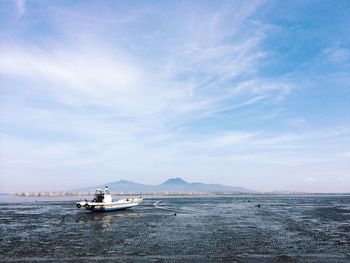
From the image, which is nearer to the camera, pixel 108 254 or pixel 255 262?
pixel 255 262

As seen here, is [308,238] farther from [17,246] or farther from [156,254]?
[17,246]

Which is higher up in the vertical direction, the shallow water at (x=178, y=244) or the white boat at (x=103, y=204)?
the white boat at (x=103, y=204)

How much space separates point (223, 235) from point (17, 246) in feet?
59.6

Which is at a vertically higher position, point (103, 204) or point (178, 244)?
point (103, 204)

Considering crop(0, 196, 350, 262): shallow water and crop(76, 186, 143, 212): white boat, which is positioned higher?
crop(76, 186, 143, 212): white boat

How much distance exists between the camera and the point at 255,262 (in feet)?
75.1

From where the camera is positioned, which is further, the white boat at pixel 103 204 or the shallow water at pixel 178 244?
the white boat at pixel 103 204

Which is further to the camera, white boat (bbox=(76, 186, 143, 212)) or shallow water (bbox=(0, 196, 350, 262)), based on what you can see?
white boat (bbox=(76, 186, 143, 212))

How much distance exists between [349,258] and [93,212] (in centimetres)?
4894

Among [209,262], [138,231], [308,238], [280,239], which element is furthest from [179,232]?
[209,262]

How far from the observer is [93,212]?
2569 inches

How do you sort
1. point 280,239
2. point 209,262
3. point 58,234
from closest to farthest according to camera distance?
1. point 209,262
2. point 280,239
3. point 58,234

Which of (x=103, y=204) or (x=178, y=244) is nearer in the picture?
(x=178, y=244)

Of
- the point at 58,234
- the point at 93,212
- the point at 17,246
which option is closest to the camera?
the point at 17,246
